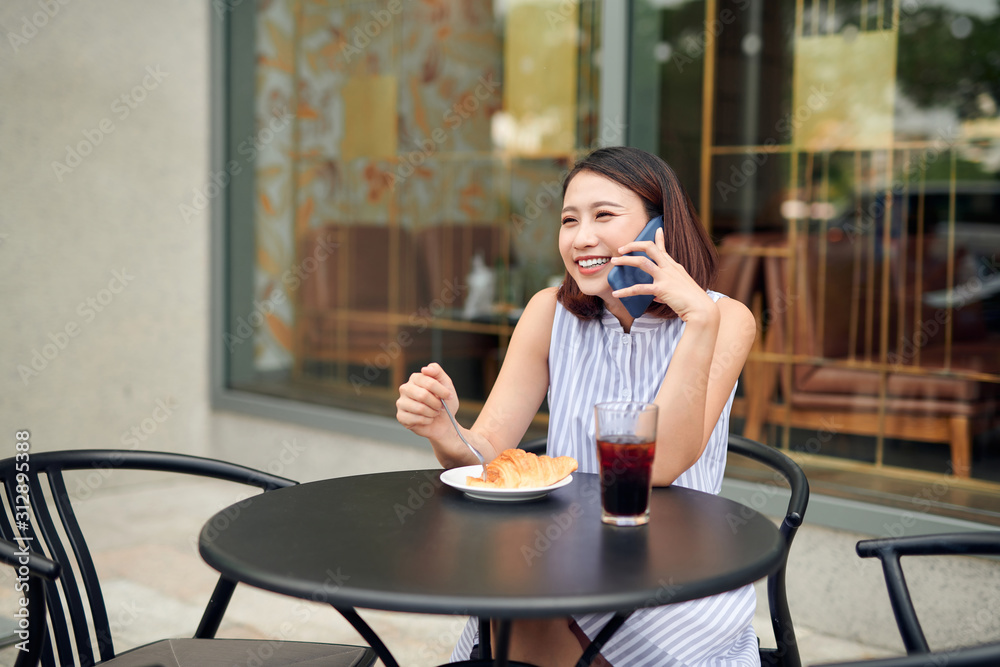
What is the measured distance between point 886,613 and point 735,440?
114cm

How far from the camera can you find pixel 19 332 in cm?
390

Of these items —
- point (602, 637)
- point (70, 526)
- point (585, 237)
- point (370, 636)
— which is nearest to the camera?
point (602, 637)

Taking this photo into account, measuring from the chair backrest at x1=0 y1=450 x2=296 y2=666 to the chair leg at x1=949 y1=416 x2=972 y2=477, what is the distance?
7.75 feet

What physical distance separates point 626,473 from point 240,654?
2.14ft

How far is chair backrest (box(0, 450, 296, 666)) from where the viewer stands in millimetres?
1463

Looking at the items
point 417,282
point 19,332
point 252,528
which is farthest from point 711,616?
point 19,332

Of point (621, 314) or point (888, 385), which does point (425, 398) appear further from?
point (888, 385)

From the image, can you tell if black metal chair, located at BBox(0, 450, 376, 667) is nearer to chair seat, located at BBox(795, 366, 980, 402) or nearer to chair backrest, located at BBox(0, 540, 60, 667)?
chair backrest, located at BBox(0, 540, 60, 667)

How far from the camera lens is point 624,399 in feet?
5.62

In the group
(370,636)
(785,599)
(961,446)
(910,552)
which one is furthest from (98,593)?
(961,446)

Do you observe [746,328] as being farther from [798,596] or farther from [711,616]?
[798,596]

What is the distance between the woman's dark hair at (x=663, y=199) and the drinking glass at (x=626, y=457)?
20.7 inches

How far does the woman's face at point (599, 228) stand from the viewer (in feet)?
5.58

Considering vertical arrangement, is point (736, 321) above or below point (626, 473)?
above
